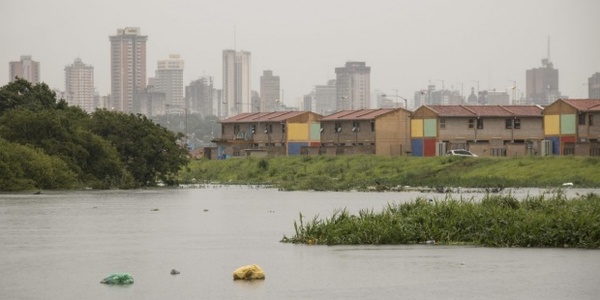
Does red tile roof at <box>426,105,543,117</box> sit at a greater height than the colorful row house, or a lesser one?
greater

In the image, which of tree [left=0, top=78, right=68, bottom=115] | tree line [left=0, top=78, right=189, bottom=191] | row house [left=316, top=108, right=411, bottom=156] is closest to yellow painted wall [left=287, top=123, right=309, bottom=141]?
row house [left=316, top=108, right=411, bottom=156]

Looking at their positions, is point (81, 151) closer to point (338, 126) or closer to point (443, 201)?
point (443, 201)

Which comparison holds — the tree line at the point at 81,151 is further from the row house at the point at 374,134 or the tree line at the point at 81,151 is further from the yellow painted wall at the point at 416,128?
the row house at the point at 374,134

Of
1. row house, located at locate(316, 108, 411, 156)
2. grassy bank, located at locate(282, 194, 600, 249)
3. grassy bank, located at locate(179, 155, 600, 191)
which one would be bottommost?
grassy bank, located at locate(282, 194, 600, 249)

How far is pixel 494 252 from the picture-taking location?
3112 centimetres

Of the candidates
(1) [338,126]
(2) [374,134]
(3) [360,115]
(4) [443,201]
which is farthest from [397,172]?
(4) [443,201]

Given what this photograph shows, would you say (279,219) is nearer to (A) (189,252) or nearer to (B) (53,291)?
(A) (189,252)

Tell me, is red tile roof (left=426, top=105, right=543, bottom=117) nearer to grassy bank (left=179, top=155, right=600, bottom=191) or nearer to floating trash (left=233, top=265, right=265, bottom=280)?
grassy bank (left=179, top=155, right=600, bottom=191)

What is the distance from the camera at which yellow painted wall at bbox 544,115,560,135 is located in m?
111

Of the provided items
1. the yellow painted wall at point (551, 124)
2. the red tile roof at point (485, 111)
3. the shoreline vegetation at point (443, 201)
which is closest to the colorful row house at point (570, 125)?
the yellow painted wall at point (551, 124)

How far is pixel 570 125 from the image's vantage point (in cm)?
Answer: 10981

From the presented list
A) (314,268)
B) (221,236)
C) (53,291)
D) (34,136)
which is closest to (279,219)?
(221,236)

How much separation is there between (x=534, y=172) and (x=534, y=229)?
167 ft

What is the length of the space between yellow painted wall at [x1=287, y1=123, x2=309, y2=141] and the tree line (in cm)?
5199
